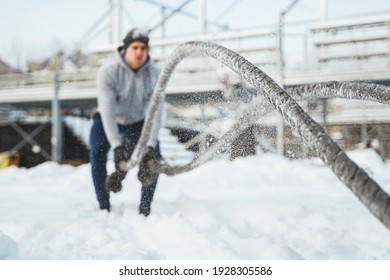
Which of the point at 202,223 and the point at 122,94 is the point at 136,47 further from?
the point at 202,223

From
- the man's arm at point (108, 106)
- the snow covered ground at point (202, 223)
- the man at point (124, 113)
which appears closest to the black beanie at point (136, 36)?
the man at point (124, 113)

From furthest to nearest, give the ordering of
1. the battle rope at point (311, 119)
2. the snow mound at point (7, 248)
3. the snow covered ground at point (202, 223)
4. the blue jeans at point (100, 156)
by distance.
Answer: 1. the blue jeans at point (100, 156)
2. the snow covered ground at point (202, 223)
3. the snow mound at point (7, 248)
4. the battle rope at point (311, 119)

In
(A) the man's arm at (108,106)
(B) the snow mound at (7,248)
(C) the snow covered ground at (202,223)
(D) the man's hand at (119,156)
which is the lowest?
(C) the snow covered ground at (202,223)

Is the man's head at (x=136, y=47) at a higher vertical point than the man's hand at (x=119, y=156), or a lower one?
higher

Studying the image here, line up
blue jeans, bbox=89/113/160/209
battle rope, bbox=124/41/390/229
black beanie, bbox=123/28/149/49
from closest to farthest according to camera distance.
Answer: battle rope, bbox=124/41/390/229
black beanie, bbox=123/28/149/49
blue jeans, bbox=89/113/160/209

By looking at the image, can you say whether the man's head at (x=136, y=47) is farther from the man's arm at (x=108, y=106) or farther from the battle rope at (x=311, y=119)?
the battle rope at (x=311, y=119)

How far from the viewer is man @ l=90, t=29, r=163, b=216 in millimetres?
1354

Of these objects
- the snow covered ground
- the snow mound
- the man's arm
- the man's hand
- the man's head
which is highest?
the man's head

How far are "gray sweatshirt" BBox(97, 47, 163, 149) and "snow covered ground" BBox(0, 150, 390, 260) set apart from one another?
27 centimetres

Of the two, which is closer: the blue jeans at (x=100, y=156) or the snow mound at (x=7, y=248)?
the snow mound at (x=7, y=248)

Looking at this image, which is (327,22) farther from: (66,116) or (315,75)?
(66,116)

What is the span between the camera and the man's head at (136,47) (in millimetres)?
1343

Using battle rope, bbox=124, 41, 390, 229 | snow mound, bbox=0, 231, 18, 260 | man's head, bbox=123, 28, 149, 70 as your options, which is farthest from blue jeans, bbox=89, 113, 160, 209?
snow mound, bbox=0, 231, 18, 260

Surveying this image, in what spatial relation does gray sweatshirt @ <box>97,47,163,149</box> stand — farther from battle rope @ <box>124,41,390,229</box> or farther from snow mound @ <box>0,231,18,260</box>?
snow mound @ <box>0,231,18,260</box>
